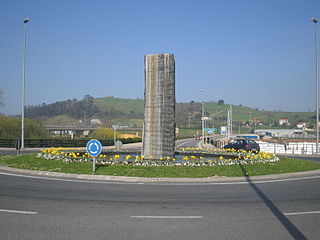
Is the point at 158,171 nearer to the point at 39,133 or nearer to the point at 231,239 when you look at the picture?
the point at 231,239

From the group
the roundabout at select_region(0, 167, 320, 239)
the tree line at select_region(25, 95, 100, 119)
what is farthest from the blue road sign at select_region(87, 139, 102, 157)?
the tree line at select_region(25, 95, 100, 119)

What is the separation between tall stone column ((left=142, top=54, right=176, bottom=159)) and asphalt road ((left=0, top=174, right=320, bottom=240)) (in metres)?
6.53

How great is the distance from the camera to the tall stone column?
19188mm

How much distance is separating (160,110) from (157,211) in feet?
36.3

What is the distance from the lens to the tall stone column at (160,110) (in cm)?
1919

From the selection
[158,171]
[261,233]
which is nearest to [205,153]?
[158,171]

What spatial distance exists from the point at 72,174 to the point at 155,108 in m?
6.12

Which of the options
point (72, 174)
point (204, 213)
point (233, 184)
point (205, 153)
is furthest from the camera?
point (205, 153)

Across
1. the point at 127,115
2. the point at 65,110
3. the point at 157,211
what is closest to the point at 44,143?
the point at 157,211

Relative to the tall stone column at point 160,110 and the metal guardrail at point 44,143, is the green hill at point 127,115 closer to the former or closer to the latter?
the metal guardrail at point 44,143

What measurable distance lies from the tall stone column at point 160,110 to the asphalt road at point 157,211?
6.53 metres

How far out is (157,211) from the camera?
8414mm

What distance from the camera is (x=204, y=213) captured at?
27.1 feet

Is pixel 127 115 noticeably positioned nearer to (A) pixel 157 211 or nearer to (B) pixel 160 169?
(B) pixel 160 169
